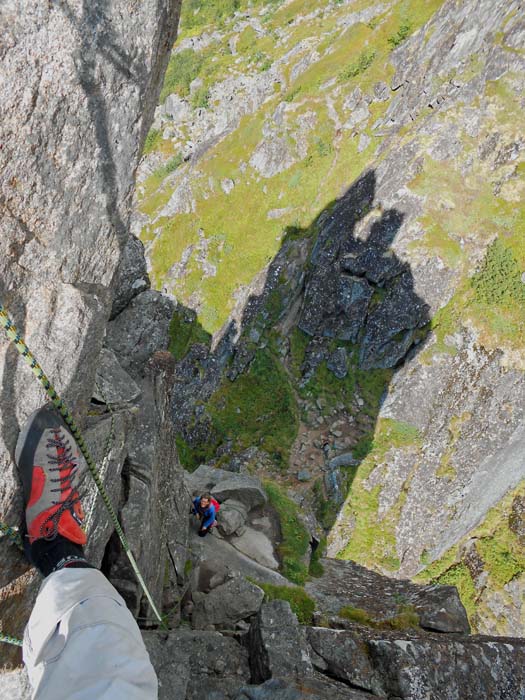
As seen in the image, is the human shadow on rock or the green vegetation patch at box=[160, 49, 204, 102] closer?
the human shadow on rock

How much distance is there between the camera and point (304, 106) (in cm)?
3616

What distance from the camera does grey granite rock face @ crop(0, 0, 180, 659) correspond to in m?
3.83

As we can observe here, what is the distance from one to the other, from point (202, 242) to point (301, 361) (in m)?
17.3

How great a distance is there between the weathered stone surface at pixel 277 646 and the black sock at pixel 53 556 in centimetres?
431

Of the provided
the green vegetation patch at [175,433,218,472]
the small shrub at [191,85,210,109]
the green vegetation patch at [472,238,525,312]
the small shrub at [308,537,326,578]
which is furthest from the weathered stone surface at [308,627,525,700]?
the small shrub at [191,85,210,109]

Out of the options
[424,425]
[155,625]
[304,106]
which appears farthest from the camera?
[304,106]

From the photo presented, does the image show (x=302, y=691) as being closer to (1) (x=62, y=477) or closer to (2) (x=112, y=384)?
(1) (x=62, y=477)

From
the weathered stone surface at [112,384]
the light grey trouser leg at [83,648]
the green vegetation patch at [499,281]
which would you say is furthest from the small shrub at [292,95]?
the light grey trouser leg at [83,648]

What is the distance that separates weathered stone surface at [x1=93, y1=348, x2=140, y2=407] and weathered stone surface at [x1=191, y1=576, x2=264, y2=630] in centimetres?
519

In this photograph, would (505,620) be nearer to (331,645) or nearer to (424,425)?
(424,425)

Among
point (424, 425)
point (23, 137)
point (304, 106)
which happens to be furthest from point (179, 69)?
point (23, 137)

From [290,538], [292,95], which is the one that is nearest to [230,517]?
[290,538]

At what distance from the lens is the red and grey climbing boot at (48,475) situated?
4.13 m

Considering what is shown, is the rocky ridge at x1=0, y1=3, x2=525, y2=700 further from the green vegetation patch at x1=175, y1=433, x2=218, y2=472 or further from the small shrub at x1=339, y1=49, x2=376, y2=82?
the small shrub at x1=339, y1=49, x2=376, y2=82
